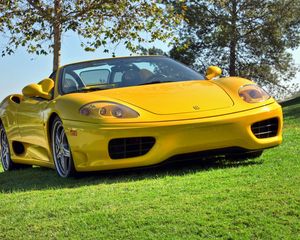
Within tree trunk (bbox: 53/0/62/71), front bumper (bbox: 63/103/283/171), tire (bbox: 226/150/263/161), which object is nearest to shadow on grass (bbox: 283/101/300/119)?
tree trunk (bbox: 53/0/62/71)

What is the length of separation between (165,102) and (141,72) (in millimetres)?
1104

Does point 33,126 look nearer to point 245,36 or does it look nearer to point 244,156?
point 244,156

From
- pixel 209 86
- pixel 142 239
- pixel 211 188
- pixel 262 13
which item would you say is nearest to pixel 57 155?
pixel 209 86

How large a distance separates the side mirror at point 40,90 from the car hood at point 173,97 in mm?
776

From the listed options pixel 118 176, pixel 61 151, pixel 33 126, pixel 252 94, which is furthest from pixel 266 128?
pixel 33 126

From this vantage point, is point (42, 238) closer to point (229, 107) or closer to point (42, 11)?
point (229, 107)

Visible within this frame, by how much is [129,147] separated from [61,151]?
2.92ft

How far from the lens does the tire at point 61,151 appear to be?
5.65 meters

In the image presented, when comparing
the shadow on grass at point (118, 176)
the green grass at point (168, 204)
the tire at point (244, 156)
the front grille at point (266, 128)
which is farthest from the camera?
the tire at point (244, 156)

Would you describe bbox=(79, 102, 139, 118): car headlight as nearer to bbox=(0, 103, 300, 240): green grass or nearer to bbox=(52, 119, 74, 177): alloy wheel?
bbox=(52, 119, 74, 177): alloy wheel

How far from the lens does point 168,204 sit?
3.93 meters

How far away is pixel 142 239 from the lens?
331cm

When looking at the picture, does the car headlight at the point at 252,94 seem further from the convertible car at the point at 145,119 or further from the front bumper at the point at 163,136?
the front bumper at the point at 163,136

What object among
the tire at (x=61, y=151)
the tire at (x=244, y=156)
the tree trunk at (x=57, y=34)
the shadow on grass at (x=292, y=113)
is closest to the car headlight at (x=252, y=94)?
the tire at (x=244, y=156)
